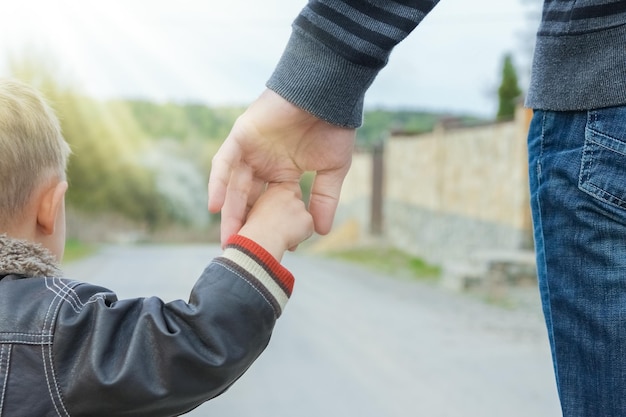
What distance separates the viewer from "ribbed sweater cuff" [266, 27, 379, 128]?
1.25 metres

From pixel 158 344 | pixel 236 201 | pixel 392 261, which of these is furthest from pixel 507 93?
pixel 158 344

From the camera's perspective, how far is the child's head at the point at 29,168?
1.22m

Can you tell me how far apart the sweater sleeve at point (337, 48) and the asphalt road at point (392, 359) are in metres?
2.69

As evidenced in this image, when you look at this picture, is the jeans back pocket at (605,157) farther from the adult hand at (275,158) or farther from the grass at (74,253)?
the grass at (74,253)

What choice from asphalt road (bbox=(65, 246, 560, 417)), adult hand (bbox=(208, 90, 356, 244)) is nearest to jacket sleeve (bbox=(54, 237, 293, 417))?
adult hand (bbox=(208, 90, 356, 244))

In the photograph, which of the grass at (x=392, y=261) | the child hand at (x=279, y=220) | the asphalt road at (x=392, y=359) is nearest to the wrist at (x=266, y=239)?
the child hand at (x=279, y=220)

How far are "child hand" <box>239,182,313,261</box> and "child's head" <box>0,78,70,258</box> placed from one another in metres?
0.31

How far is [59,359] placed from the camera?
1.10 meters

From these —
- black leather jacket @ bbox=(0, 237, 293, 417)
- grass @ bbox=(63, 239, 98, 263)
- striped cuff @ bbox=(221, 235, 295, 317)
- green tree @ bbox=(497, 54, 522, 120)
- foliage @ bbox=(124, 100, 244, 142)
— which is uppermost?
striped cuff @ bbox=(221, 235, 295, 317)

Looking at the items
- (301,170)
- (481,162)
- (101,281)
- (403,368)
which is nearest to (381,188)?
(481,162)

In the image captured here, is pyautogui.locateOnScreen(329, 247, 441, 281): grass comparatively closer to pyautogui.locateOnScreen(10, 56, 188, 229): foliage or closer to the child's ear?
pyautogui.locateOnScreen(10, 56, 188, 229): foliage

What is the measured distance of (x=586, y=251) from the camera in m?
1.13

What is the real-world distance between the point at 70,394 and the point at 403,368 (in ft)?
12.4

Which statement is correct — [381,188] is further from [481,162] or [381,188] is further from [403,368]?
[403,368]
